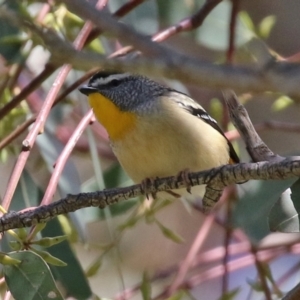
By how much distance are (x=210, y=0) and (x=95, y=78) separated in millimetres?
426

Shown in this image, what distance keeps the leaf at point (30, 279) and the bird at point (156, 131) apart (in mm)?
498

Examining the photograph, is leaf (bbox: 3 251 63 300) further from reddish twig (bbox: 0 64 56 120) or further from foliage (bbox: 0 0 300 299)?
reddish twig (bbox: 0 64 56 120)

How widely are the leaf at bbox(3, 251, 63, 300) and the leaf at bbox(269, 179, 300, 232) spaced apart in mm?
481

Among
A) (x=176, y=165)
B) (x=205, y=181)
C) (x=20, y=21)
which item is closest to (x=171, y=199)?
(x=176, y=165)

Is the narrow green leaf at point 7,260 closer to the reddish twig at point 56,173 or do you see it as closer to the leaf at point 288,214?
the reddish twig at point 56,173

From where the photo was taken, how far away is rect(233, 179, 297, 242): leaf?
Answer: 1.72 metres

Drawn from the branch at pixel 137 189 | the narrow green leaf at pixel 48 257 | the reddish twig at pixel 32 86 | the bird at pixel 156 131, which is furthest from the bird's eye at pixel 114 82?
the narrow green leaf at pixel 48 257

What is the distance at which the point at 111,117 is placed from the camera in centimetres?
194

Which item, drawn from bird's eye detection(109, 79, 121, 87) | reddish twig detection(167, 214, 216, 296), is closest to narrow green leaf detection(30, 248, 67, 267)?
reddish twig detection(167, 214, 216, 296)

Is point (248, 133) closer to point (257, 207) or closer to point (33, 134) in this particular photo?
point (257, 207)

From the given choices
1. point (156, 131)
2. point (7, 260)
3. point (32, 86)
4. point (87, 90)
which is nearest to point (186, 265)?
point (156, 131)

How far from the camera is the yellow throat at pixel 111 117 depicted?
1.86m

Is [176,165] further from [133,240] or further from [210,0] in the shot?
[133,240]

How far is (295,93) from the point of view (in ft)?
1.80
